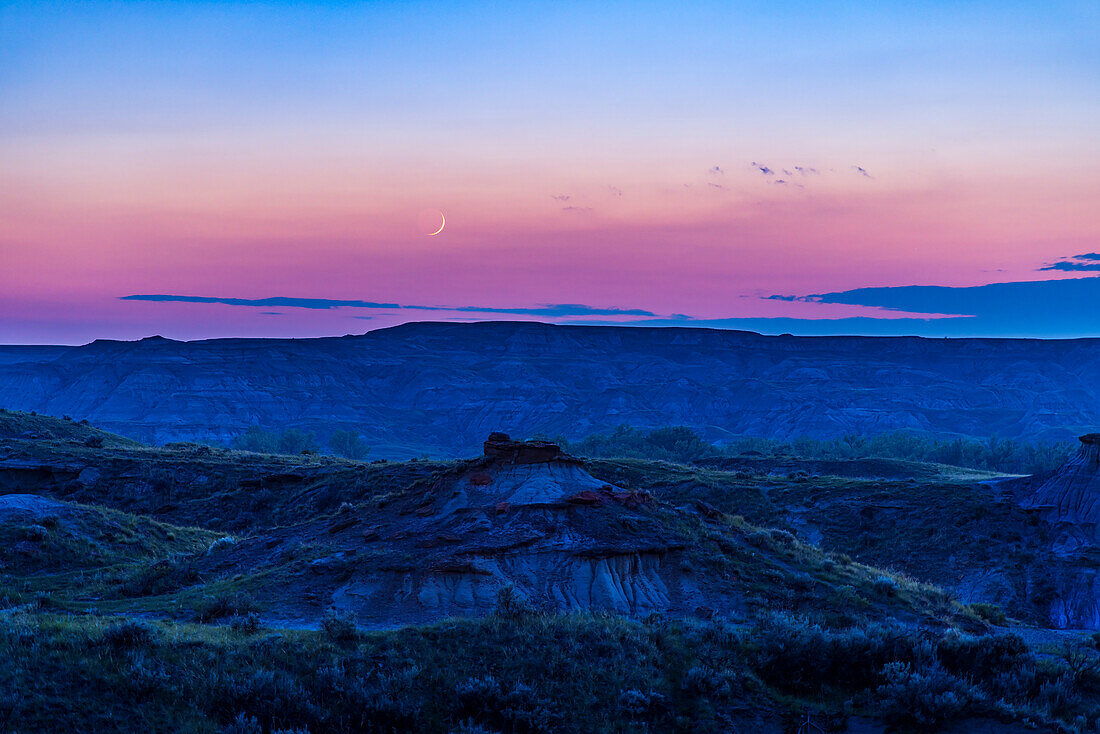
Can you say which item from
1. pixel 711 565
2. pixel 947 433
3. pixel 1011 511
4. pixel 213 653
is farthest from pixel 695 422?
pixel 213 653

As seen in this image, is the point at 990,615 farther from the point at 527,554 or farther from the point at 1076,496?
the point at 1076,496

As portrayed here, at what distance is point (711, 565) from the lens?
22219mm

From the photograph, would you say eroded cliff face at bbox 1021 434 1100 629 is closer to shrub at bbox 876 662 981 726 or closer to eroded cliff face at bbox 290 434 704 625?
eroded cliff face at bbox 290 434 704 625

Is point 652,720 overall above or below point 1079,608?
above

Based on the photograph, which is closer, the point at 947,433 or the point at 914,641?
the point at 914,641

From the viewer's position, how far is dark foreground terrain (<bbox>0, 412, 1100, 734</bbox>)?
13492mm

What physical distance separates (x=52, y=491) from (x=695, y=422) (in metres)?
131

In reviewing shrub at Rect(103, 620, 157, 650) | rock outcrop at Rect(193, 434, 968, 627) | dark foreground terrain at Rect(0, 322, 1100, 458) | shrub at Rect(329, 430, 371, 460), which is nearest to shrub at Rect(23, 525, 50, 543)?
rock outcrop at Rect(193, 434, 968, 627)

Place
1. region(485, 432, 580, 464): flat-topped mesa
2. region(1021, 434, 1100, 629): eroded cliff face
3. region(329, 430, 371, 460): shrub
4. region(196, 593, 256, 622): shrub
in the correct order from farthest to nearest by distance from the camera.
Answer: region(329, 430, 371, 460): shrub < region(1021, 434, 1100, 629): eroded cliff face < region(485, 432, 580, 464): flat-topped mesa < region(196, 593, 256, 622): shrub

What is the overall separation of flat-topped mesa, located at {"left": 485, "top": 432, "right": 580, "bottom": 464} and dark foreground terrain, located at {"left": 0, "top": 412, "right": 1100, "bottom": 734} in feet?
0.23

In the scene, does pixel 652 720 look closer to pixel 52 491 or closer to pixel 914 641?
pixel 914 641

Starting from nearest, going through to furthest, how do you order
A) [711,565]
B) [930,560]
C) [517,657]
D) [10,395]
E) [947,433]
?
[517,657]
[711,565]
[930,560]
[947,433]
[10,395]

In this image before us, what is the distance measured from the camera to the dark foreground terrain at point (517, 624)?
13.5 m

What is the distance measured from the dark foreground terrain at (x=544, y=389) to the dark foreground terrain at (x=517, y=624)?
104174 millimetres
